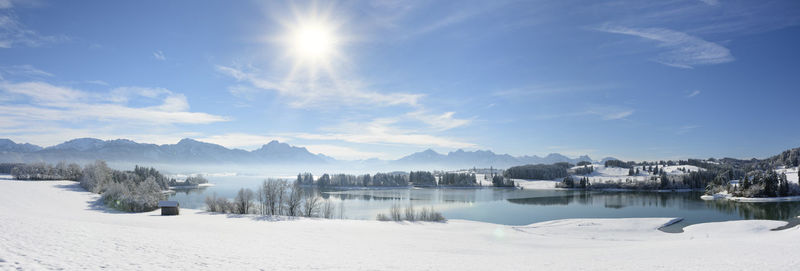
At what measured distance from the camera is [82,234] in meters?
15.4

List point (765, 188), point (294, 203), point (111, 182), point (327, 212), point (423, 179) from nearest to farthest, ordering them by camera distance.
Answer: point (294, 203) → point (327, 212) → point (111, 182) → point (765, 188) → point (423, 179)

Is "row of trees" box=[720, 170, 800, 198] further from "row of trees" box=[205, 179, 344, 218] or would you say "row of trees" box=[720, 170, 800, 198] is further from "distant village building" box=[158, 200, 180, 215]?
"distant village building" box=[158, 200, 180, 215]

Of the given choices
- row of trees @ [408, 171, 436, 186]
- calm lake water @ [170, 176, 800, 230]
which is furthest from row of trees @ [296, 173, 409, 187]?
calm lake water @ [170, 176, 800, 230]

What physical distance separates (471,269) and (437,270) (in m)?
1.77

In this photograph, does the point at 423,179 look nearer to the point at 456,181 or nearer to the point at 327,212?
the point at 456,181

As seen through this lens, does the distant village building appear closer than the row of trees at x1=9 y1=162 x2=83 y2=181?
Yes

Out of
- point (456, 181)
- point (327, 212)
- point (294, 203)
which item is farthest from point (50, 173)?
point (456, 181)

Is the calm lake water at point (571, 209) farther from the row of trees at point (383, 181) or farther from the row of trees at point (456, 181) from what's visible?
the row of trees at point (456, 181)

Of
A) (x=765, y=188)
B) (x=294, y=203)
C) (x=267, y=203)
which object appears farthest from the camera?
(x=765, y=188)

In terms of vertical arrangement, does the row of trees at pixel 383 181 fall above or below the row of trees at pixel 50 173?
below

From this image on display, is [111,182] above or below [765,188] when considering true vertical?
above

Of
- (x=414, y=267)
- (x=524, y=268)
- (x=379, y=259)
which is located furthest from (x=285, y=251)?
(x=524, y=268)

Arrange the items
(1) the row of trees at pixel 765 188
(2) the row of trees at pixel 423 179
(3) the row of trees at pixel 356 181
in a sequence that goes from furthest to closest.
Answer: (2) the row of trees at pixel 423 179 → (3) the row of trees at pixel 356 181 → (1) the row of trees at pixel 765 188

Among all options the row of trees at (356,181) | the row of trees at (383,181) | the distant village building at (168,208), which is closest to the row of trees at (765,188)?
the row of trees at (383,181)
